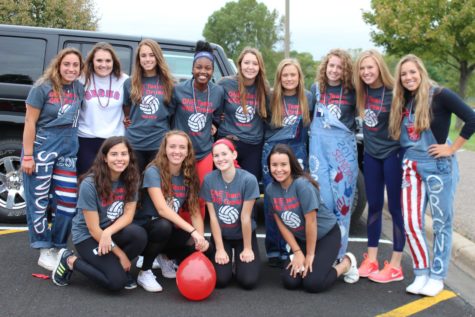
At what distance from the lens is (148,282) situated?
146 inches

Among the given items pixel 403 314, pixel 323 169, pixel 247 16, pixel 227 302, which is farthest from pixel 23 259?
pixel 247 16

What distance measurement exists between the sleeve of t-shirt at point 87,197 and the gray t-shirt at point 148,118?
60cm

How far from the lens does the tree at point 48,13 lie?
15.9m

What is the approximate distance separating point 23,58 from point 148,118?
1929mm

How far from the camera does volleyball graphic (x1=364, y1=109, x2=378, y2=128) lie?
3.90 meters

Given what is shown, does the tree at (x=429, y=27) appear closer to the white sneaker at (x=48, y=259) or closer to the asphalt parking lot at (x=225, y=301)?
the asphalt parking lot at (x=225, y=301)

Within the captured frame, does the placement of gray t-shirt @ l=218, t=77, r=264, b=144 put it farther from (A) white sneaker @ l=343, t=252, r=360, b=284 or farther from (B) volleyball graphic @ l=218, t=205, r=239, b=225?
(A) white sneaker @ l=343, t=252, r=360, b=284

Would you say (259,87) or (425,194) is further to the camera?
(259,87)

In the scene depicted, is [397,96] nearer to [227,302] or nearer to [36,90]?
[227,302]

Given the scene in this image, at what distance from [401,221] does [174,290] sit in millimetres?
1822

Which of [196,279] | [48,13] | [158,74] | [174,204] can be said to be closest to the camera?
[196,279]

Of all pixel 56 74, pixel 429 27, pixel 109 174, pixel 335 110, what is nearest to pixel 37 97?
pixel 56 74

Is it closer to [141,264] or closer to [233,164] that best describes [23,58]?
[141,264]

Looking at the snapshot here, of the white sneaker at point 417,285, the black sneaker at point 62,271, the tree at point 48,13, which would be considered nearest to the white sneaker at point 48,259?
the black sneaker at point 62,271
